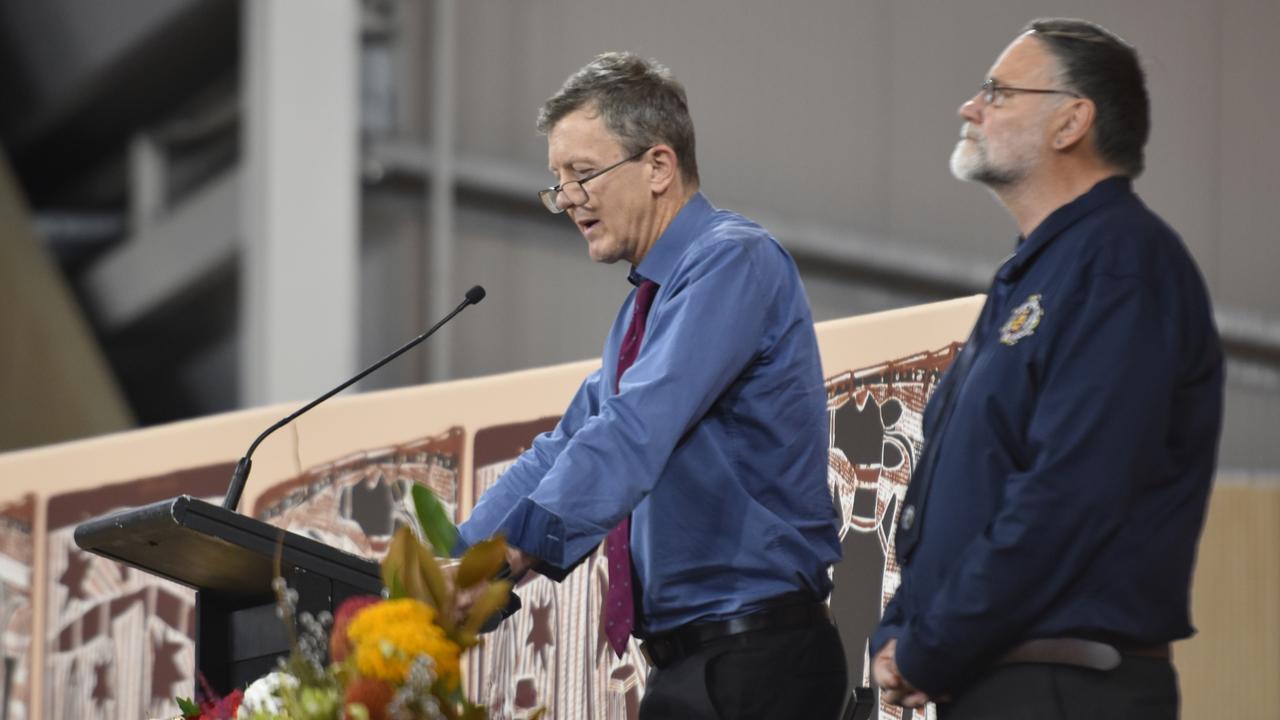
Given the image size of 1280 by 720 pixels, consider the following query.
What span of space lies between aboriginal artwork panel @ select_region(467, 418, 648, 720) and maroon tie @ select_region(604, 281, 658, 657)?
0.93 meters

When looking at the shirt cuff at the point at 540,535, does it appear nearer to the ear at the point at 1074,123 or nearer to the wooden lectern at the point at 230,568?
the wooden lectern at the point at 230,568

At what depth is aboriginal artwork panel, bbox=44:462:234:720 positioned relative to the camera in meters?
4.25

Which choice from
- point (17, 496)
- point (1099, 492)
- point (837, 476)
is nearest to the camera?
point (1099, 492)

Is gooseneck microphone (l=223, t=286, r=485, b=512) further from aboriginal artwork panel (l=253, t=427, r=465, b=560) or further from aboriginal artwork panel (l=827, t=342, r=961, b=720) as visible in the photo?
aboriginal artwork panel (l=253, t=427, r=465, b=560)

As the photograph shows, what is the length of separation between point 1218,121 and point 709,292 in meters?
3.46

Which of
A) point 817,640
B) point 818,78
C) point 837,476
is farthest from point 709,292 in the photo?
point 818,78

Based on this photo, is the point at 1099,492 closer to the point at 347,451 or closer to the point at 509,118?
the point at 347,451

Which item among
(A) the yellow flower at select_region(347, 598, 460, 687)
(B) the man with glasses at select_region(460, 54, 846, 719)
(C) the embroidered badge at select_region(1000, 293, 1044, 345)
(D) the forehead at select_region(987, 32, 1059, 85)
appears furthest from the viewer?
(B) the man with glasses at select_region(460, 54, 846, 719)

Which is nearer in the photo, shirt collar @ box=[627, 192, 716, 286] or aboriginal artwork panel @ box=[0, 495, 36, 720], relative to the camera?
shirt collar @ box=[627, 192, 716, 286]

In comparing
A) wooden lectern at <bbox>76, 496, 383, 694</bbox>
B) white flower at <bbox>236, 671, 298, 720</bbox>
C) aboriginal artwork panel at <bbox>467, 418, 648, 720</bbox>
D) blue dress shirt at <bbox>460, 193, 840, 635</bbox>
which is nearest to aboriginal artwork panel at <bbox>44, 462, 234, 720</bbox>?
aboriginal artwork panel at <bbox>467, 418, 648, 720</bbox>

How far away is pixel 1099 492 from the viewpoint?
169cm

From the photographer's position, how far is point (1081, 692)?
1.71 metres

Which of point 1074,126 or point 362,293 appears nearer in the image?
point 1074,126

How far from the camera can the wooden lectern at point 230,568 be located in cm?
189
